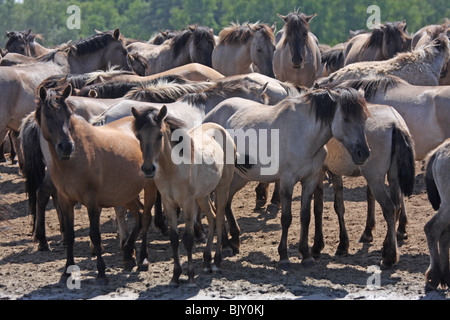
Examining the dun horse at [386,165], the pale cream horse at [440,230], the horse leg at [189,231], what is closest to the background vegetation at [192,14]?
A: the dun horse at [386,165]

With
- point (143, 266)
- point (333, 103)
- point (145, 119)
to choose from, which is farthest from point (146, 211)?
point (333, 103)

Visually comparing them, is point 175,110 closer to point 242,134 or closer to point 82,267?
point 242,134

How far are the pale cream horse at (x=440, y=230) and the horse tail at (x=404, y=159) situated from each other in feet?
2.91

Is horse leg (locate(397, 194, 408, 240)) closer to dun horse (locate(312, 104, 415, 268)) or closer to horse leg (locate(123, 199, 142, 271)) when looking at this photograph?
dun horse (locate(312, 104, 415, 268))

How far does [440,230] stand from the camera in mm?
6504

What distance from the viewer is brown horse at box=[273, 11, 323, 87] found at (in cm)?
1273

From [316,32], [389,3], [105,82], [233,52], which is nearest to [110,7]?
[316,32]

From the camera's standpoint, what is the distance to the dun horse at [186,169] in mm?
6453

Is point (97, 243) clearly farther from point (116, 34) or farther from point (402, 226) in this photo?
point (116, 34)

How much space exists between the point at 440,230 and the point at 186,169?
2281 mm

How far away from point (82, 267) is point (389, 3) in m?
42.4

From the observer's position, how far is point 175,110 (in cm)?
887

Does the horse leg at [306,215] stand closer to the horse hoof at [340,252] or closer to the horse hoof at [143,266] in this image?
the horse hoof at [340,252]
